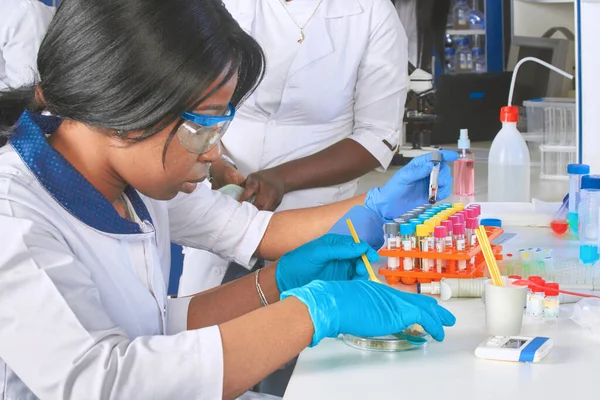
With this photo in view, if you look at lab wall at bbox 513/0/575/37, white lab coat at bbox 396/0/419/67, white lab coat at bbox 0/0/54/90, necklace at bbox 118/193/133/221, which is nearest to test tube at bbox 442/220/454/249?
necklace at bbox 118/193/133/221

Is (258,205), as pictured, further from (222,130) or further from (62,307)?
(62,307)

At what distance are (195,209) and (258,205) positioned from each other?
0.35 meters

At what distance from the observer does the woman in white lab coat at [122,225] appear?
1179 mm

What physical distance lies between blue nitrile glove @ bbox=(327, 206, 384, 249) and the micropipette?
0.41ft

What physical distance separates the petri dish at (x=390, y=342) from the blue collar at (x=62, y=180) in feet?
1.43

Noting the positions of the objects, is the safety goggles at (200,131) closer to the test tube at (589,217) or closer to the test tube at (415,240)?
the test tube at (415,240)

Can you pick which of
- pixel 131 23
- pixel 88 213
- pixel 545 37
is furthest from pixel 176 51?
pixel 545 37

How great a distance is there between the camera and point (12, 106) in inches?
57.6

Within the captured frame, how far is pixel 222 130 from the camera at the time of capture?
4.62 ft

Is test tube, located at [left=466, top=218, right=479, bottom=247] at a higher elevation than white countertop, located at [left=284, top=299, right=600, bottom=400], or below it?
higher

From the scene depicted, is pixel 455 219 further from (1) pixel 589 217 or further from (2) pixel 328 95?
(2) pixel 328 95

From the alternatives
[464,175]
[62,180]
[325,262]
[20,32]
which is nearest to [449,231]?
[325,262]

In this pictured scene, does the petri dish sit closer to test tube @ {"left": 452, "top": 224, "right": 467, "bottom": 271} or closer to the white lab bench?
the white lab bench

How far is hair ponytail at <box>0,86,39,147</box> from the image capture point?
4.58 ft
